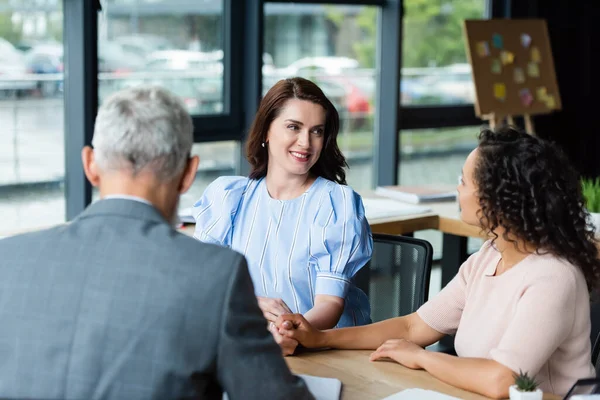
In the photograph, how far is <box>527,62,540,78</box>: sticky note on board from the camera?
559 cm

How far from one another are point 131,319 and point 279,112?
150cm

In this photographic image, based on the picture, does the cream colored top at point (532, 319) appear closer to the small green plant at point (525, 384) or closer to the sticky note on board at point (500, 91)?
the small green plant at point (525, 384)

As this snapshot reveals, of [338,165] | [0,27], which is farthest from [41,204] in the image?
[338,165]

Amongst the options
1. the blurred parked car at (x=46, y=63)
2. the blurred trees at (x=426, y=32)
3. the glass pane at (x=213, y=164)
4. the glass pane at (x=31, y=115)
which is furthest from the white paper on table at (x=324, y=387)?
the blurred trees at (x=426, y=32)

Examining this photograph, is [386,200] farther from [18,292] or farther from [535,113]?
[18,292]

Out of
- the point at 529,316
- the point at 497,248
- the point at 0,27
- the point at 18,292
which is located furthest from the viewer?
the point at 0,27

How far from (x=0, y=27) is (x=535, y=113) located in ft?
10.6

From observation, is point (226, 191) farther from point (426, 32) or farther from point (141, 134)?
point (426, 32)

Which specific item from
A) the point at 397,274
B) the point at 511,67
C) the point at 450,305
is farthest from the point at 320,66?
the point at 450,305

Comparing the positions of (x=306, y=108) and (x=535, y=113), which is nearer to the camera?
(x=306, y=108)

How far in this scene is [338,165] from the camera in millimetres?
2785

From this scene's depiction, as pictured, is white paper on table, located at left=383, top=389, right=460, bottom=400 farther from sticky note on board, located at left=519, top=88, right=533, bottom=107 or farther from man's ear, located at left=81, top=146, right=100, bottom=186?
sticky note on board, located at left=519, top=88, right=533, bottom=107

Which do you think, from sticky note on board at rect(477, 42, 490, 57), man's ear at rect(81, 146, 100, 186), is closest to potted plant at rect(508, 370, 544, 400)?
man's ear at rect(81, 146, 100, 186)

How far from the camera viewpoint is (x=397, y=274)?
2793 millimetres
